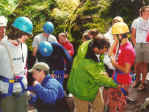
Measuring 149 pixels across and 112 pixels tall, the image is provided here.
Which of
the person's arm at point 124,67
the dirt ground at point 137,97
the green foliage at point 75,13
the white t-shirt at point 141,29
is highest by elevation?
the green foliage at point 75,13

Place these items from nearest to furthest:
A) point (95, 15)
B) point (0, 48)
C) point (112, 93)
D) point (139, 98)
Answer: point (0, 48), point (112, 93), point (139, 98), point (95, 15)

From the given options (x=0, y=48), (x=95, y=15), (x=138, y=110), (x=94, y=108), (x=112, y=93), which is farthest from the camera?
(x=95, y=15)

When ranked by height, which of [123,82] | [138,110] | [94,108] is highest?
[123,82]

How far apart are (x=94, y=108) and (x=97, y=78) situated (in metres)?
0.83

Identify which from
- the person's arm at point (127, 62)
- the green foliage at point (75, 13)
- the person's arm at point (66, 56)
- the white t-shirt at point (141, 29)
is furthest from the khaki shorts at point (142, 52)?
the person's arm at point (127, 62)

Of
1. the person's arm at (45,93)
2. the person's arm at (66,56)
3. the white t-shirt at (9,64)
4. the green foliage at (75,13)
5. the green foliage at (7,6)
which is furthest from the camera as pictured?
the green foliage at (7,6)

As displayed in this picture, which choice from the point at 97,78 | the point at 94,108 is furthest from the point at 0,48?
the point at 94,108

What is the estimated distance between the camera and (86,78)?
436 centimetres

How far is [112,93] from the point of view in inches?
208

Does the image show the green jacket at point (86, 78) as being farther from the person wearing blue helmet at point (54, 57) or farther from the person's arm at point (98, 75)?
the person wearing blue helmet at point (54, 57)

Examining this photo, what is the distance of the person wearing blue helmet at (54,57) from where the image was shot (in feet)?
20.3

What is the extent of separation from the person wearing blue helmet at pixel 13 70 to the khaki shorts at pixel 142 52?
411 centimetres

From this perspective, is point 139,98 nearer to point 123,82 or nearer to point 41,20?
point 123,82

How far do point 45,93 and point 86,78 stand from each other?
2.32 feet
